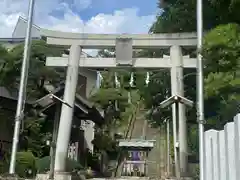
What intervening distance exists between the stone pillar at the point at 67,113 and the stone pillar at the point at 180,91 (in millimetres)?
3693

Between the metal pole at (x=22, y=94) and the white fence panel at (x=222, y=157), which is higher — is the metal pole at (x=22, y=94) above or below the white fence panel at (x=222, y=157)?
above

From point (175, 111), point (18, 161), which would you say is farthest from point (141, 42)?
point (18, 161)

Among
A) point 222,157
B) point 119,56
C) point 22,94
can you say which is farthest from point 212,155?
point 119,56

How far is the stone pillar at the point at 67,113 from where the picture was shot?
1419 cm

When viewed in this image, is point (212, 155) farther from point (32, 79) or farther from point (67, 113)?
point (32, 79)

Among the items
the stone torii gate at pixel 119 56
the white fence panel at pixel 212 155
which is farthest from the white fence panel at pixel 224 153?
the stone torii gate at pixel 119 56

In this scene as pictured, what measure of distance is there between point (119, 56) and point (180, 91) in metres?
2.67

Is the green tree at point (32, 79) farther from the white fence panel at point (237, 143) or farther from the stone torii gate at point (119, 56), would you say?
the white fence panel at point (237, 143)

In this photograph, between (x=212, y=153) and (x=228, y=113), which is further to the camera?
(x=228, y=113)

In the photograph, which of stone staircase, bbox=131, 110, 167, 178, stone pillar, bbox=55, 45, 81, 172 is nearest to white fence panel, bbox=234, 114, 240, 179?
stone pillar, bbox=55, 45, 81, 172

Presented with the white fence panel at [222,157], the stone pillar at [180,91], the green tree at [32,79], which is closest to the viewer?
the white fence panel at [222,157]

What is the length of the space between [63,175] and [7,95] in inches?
335

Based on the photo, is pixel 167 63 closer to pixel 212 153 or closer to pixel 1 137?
pixel 1 137

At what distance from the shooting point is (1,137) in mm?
20719
